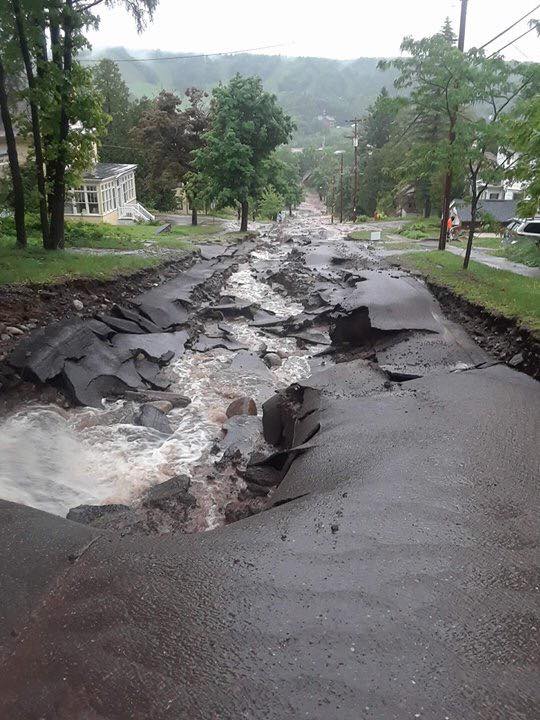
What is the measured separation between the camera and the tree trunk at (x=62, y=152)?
13.6 meters

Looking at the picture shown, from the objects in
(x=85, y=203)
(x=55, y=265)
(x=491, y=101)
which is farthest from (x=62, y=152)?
(x=85, y=203)

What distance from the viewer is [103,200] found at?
3381 cm

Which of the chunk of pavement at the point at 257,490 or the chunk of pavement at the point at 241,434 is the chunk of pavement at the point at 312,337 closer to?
the chunk of pavement at the point at 241,434

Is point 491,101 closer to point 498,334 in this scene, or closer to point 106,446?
point 498,334

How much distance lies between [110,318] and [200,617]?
8.33m

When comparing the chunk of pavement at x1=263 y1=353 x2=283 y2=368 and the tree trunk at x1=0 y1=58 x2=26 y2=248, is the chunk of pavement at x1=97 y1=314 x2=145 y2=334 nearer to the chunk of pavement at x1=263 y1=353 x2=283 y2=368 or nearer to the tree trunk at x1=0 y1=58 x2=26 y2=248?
the chunk of pavement at x1=263 y1=353 x2=283 y2=368

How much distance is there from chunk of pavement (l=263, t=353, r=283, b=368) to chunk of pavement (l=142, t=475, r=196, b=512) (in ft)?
15.6

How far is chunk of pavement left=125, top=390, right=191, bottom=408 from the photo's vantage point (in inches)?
309

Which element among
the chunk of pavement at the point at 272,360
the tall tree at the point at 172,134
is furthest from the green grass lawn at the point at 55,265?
the tall tree at the point at 172,134

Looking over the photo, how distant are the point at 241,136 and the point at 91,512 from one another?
89.2 feet

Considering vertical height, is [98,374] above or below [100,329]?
below

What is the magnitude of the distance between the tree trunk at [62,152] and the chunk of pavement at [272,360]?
9191mm

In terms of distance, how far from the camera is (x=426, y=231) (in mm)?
32594

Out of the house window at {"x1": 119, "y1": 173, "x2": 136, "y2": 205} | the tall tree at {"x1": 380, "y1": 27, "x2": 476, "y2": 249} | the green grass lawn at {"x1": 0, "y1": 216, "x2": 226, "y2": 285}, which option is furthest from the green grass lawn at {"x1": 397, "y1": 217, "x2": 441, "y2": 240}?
the house window at {"x1": 119, "y1": 173, "x2": 136, "y2": 205}
